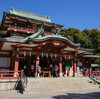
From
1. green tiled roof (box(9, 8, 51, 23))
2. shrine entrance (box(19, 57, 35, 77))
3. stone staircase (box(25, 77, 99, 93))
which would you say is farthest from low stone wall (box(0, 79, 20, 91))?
green tiled roof (box(9, 8, 51, 23))

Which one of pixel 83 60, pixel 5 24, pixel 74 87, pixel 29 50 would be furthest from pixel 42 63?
pixel 5 24

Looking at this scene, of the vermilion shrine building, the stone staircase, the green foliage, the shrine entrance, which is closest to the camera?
the stone staircase

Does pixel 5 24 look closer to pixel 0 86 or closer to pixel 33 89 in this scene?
pixel 0 86

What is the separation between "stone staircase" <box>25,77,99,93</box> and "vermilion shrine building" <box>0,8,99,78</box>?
237cm

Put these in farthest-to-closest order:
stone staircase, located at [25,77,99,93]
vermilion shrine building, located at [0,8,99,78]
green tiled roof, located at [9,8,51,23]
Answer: green tiled roof, located at [9,8,51,23], vermilion shrine building, located at [0,8,99,78], stone staircase, located at [25,77,99,93]

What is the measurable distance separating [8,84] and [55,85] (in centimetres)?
528

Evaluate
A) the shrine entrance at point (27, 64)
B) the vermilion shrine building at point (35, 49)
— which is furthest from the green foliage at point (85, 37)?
the shrine entrance at point (27, 64)

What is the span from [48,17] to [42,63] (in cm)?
1353

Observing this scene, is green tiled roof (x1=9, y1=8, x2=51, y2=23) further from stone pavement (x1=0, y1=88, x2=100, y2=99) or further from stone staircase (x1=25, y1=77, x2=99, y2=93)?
→ stone pavement (x1=0, y1=88, x2=100, y2=99)

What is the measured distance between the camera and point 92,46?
1444 inches

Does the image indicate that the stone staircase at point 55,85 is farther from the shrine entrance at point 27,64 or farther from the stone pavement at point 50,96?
the shrine entrance at point 27,64

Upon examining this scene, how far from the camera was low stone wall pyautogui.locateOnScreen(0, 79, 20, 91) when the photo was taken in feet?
40.3

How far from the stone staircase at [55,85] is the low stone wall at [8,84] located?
64.6 inches

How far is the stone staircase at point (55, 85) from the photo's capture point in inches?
460
